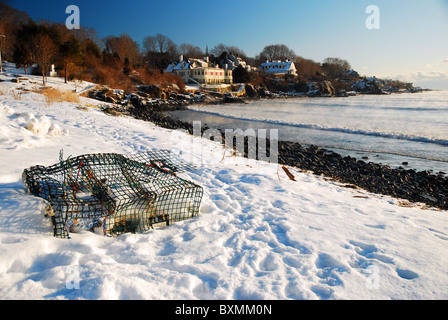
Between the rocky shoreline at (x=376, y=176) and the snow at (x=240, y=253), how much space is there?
6.99 feet

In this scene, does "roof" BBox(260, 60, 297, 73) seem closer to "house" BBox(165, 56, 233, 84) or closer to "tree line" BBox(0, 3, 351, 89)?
"tree line" BBox(0, 3, 351, 89)

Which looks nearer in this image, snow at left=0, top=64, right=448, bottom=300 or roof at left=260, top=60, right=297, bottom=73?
snow at left=0, top=64, right=448, bottom=300

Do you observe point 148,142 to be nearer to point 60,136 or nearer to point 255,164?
point 60,136

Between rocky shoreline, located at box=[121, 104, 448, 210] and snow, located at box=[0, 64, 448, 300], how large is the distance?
2.13 m

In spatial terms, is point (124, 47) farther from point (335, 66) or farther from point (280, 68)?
point (335, 66)

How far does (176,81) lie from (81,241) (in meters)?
50.2

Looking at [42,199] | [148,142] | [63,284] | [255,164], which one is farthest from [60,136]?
[63,284]

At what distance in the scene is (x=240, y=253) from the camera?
3090 millimetres

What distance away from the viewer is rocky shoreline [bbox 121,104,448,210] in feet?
22.6

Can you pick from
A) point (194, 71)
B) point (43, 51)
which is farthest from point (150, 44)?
point (43, 51)

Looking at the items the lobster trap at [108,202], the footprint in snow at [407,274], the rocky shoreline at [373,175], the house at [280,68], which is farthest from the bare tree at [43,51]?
the house at [280,68]

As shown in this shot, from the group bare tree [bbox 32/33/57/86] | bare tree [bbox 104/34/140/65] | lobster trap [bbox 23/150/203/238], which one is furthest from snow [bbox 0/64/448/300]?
bare tree [bbox 104/34/140/65]

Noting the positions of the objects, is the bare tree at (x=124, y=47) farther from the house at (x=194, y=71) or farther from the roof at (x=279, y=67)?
the roof at (x=279, y=67)

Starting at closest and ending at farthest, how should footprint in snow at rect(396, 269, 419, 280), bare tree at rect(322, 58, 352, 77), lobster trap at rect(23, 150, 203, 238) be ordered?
footprint in snow at rect(396, 269, 419, 280) → lobster trap at rect(23, 150, 203, 238) → bare tree at rect(322, 58, 352, 77)
